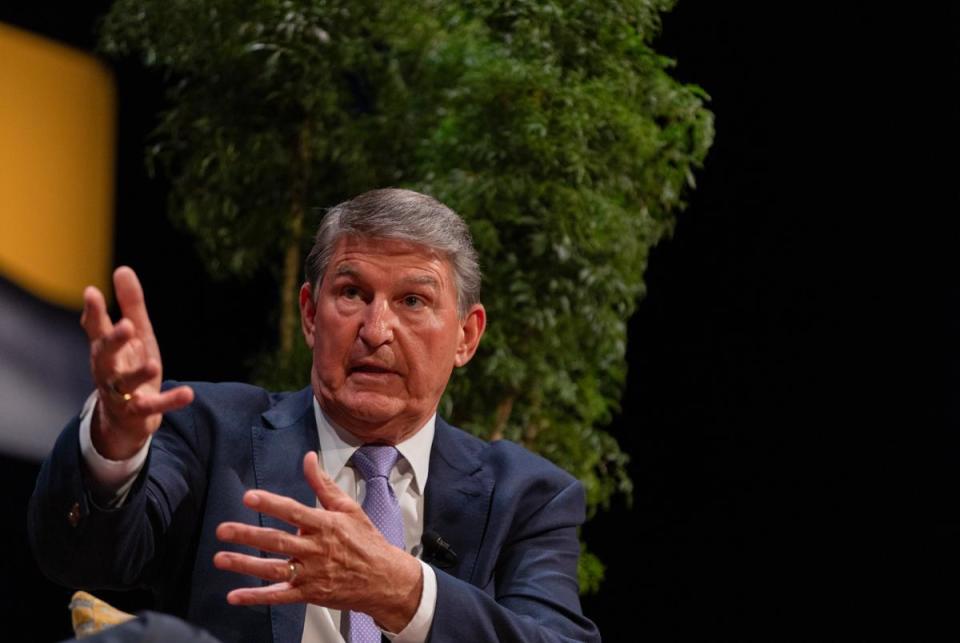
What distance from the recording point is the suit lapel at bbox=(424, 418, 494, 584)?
193 cm

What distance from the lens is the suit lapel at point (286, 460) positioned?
180 cm

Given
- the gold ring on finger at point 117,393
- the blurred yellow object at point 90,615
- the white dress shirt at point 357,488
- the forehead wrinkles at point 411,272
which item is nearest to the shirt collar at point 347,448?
the white dress shirt at point 357,488

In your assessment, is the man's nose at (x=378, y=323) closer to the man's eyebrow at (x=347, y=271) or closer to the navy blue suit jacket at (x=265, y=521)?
the man's eyebrow at (x=347, y=271)

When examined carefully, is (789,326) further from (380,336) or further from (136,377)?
(136,377)

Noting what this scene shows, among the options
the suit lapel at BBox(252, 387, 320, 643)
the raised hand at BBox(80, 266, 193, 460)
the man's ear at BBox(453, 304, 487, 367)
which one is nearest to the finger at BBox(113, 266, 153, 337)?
the raised hand at BBox(80, 266, 193, 460)

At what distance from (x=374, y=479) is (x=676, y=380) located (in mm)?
3049

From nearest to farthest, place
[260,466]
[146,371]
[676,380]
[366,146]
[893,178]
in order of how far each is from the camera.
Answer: [146,371]
[260,466]
[366,146]
[893,178]
[676,380]

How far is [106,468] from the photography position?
1571 mm

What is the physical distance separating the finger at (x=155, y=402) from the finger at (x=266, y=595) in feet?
0.78

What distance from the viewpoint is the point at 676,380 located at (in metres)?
4.85

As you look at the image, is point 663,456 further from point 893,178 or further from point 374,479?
point 374,479

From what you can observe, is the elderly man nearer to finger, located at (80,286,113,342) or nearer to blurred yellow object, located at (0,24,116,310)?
finger, located at (80,286,113,342)

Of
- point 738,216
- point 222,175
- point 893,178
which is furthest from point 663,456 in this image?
point 222,175

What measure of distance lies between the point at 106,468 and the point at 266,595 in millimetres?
264
